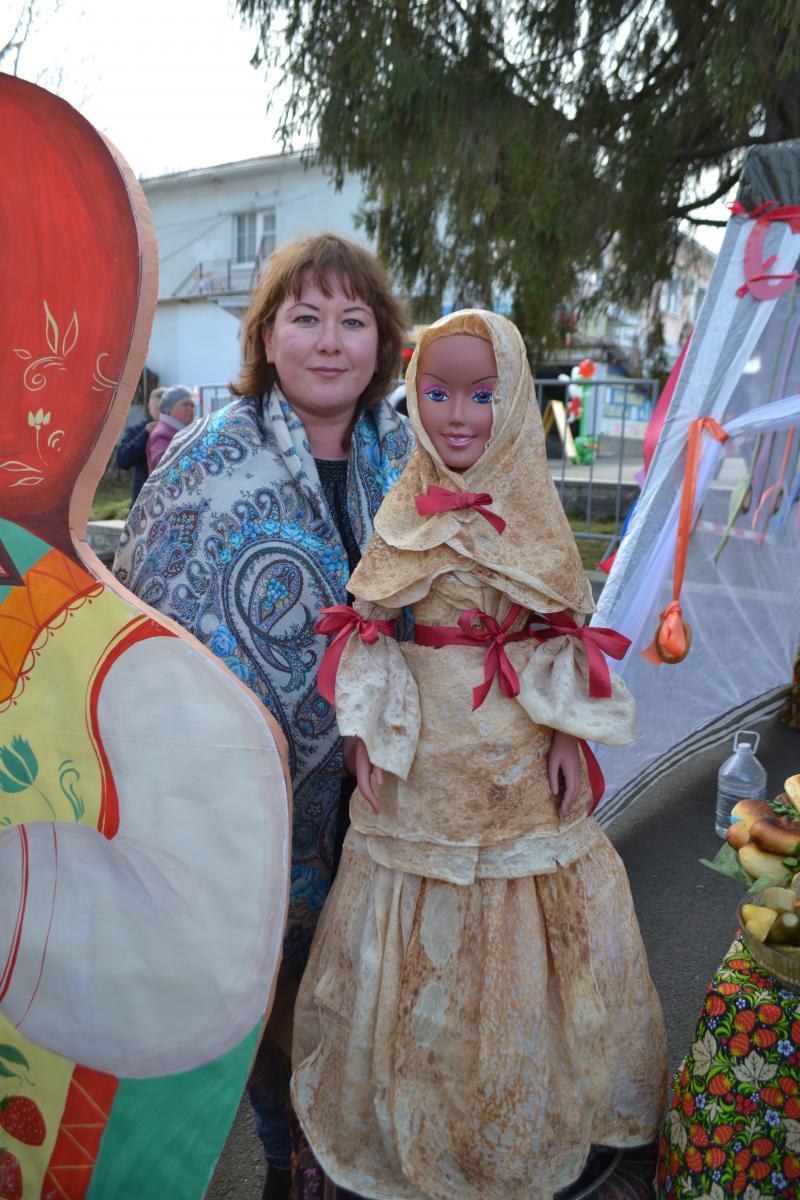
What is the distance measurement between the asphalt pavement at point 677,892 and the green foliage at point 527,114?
12.3ft

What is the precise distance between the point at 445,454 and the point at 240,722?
558 millimetres

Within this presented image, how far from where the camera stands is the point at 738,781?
3727mm

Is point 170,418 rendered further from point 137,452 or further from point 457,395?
point 457,395

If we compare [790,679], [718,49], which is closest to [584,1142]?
[790,679]

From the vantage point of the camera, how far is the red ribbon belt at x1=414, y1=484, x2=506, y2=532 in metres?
1.50

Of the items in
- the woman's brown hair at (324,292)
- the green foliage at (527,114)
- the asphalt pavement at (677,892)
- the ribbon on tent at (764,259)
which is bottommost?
the asphalt pavement at (677,892)

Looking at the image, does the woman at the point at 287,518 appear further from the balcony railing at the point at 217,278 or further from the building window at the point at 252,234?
the balcony railing at the point at 217,278

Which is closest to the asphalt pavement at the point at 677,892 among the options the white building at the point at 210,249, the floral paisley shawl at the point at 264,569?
the floral paisley shawl at the point at 264,569

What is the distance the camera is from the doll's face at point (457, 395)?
1496 millimetres

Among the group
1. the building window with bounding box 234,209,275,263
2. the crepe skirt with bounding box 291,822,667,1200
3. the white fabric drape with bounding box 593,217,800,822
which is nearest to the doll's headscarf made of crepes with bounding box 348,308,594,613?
the crepe skirt with bounding box 291,822,667,1200

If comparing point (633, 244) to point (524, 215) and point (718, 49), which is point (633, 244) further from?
point (718, 49)

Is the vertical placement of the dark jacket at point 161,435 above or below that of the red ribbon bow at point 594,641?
above

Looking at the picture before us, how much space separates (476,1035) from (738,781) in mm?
2584

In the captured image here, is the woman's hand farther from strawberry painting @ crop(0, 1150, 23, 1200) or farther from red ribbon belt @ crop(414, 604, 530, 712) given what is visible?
strawberry painting @ crop(0, 1150, 23, 1200)
